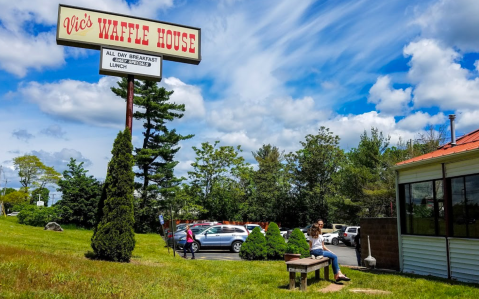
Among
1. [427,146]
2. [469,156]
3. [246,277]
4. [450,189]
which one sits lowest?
[246,277]

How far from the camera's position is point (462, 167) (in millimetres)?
11047

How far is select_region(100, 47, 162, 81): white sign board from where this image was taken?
15.1 m

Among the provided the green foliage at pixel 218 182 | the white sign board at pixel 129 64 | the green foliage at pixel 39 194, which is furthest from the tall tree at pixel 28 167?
the white sign board at pixel 129 64

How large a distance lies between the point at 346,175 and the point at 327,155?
8.70m

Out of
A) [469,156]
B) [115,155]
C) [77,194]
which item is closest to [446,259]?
[469,156]

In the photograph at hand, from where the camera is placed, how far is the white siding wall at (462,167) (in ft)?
34.8

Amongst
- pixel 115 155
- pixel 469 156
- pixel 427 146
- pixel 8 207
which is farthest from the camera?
pixel 8 207

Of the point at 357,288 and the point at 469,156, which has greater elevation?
the point at 469,156

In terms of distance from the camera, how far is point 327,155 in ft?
169

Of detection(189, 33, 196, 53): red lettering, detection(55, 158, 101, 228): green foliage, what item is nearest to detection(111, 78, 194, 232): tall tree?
detection(55, 158, 101, 228): green foliage

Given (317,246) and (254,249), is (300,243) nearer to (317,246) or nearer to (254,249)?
(254,249)

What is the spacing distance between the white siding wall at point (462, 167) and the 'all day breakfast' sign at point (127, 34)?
990 cm

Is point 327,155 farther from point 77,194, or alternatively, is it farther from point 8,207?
point 8,207

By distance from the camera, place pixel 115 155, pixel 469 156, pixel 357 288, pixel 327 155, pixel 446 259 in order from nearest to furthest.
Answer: pixel 357 288 < pixel 469 156 < pixel 446 259 < pixel 115 155 < pixel 327 155
